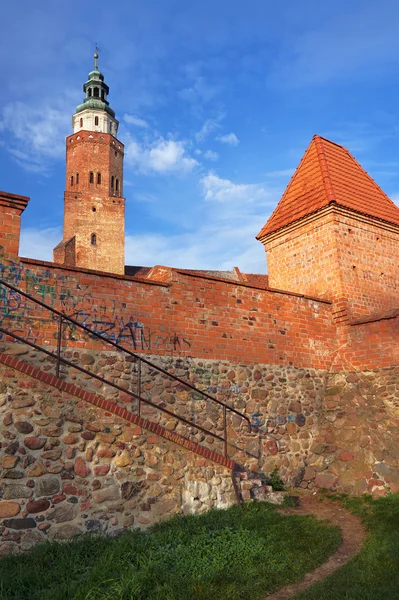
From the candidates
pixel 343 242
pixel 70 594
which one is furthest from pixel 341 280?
pixel 70 594

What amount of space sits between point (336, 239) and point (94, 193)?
120 feet

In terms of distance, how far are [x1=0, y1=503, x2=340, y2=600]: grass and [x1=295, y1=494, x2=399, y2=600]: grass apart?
429 millimetres

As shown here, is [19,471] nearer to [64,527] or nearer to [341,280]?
[64,527]

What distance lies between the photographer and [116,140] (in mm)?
51312

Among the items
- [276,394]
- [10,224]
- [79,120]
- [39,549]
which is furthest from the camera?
[79,120]

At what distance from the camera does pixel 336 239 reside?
1324 centimetres

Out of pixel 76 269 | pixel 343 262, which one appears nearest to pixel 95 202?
pixel 343 262

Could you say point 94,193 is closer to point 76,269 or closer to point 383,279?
point 383,279

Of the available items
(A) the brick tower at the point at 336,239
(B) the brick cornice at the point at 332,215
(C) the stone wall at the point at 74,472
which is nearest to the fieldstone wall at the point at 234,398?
(C) the stone wall at the point at 74,472

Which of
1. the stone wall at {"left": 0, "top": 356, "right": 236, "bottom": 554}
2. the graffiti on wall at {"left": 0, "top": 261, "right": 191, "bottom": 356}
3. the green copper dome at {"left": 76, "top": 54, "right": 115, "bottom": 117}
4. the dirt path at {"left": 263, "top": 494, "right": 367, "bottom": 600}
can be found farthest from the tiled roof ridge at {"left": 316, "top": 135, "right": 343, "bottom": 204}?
the green copper dome at {"left": 76, "top": 54, "right": 115, "bottom": 117}

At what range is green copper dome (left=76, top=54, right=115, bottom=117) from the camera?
51.9 m

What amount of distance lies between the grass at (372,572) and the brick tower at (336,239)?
5941 millimetres

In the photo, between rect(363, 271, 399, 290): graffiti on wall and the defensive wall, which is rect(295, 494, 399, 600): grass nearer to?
the defensive wall

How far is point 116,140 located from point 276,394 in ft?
148
